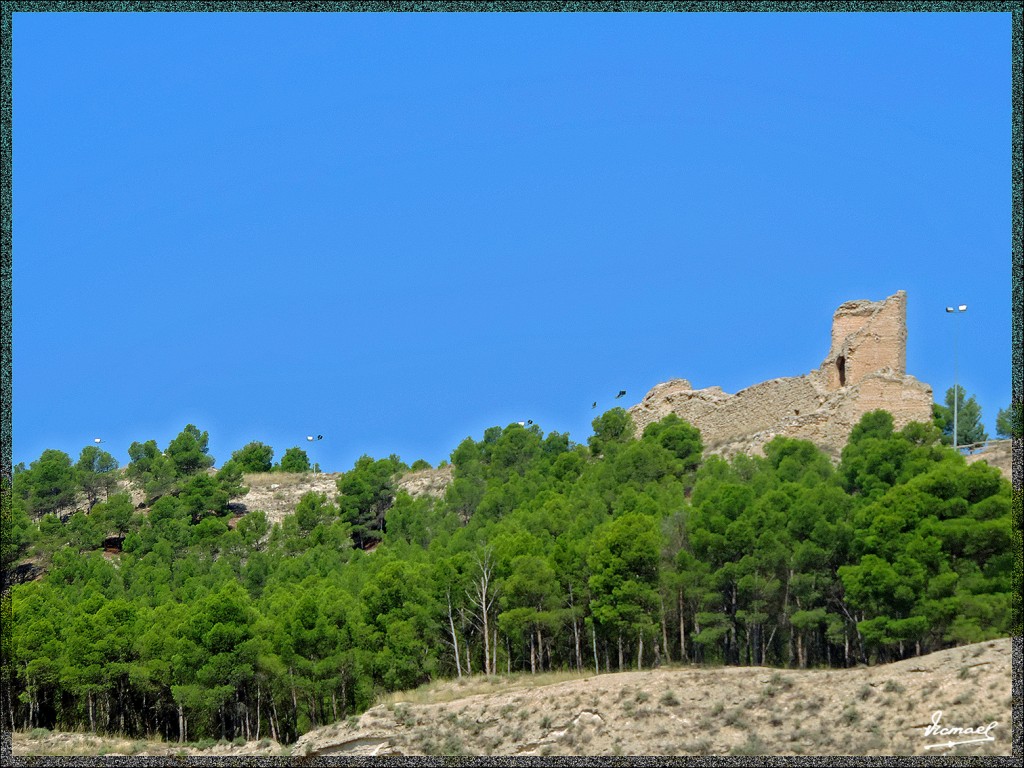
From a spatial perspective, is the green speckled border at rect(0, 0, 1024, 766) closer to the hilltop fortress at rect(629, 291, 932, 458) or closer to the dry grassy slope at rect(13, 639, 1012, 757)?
the dry grassy slope at rect(13, 639, 1012, 757)

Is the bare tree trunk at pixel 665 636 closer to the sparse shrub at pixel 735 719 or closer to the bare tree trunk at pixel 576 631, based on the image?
the bare tree trunk at pixel 576 631

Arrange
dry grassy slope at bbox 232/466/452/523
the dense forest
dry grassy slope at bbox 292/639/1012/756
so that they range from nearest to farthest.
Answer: dry grassy slope at bbox 292/639/1012/756, the dense forest, dry grassy slope at bbox 232/466/452/523

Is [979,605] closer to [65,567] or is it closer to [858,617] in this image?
[858,617]

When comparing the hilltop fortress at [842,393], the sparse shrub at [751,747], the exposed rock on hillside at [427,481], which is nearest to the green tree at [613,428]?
the hilltop fortress at [842,393]

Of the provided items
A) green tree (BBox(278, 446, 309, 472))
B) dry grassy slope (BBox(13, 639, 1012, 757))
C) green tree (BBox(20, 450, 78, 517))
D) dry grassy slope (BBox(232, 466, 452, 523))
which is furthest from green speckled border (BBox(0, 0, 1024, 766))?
green tree (BBox(278, 446, 309, 472))

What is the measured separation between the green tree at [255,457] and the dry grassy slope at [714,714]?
4711 cm


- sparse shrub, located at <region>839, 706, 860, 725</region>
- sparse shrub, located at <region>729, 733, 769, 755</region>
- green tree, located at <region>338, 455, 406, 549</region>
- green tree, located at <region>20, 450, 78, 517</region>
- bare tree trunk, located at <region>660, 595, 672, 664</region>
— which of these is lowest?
sparse shrub, located at <region>729, 733, 769, 755</region>

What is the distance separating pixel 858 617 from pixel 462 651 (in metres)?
9.89

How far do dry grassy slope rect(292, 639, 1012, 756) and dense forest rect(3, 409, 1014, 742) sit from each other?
2395 millimetres

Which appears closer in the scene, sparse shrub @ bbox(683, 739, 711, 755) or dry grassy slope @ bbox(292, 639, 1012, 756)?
dry grassy slope @ bbox(292, 639, 1012, 756)

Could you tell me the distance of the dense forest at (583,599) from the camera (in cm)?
3241

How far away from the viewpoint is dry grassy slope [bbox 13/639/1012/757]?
26.8m

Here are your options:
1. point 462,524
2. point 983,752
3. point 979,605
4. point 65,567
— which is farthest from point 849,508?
point 65,567

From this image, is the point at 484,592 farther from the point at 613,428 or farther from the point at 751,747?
the point at 613,428
